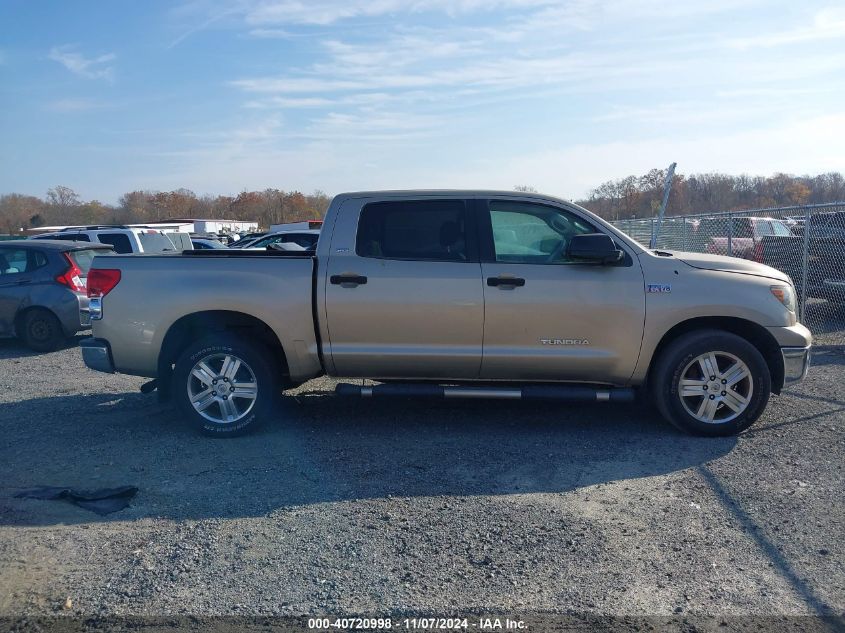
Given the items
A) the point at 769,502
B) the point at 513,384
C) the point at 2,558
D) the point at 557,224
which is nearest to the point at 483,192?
the point at 557,224

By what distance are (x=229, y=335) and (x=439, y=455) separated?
2.08m

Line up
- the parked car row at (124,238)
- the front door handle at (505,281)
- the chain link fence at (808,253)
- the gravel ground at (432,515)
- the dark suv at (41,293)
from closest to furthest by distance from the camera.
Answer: the gravel ground at (432,515), the front door handle at (505,281), the dark suv at (41,293), the chain link fence at (808,253), the parked car row at (124,238)

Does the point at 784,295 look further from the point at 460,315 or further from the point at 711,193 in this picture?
the point at 711,193

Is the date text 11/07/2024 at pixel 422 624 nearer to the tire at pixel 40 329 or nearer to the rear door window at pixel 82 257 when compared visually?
the tire at pixel 40 329

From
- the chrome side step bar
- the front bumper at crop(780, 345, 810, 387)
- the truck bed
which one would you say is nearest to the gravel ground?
the chrome side step bar

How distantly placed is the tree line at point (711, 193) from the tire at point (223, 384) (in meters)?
36.7

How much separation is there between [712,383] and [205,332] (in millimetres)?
4312

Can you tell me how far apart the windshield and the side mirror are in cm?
1225

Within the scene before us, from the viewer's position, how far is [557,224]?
6.20 metres

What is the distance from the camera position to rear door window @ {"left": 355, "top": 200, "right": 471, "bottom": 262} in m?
6.18

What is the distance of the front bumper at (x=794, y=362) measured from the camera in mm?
6070

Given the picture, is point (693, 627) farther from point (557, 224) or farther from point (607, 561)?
point (557, 224)

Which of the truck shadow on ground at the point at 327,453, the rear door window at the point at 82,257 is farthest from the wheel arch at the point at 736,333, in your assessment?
the rear door window at the point at 82,257

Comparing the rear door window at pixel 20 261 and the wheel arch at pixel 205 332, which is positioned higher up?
the rear door window at pixel 20 261
